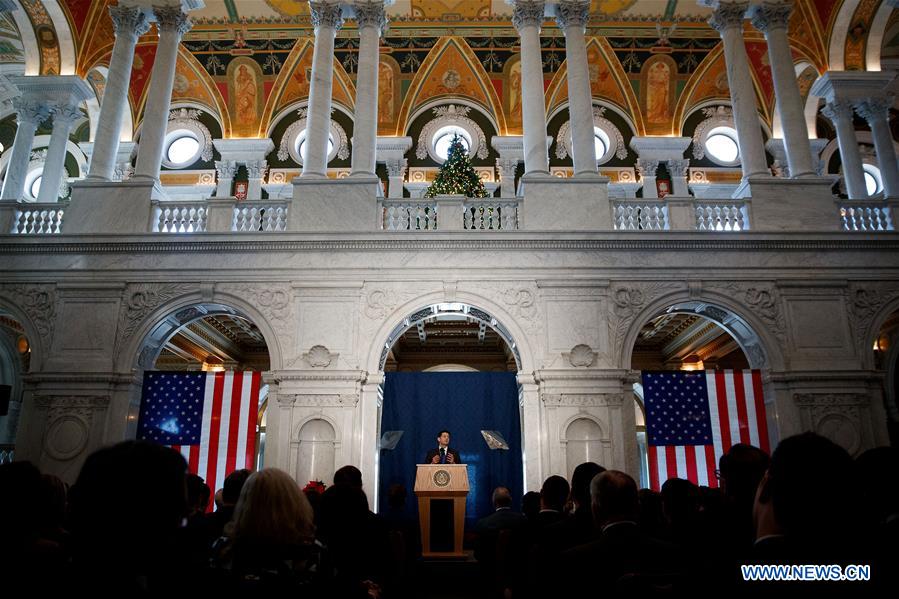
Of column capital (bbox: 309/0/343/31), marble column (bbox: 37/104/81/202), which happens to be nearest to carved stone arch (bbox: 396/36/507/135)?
column capital (bbox: 309/0/343/31)

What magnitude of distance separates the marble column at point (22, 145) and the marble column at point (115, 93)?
8.67 feet

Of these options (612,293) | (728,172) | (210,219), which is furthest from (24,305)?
(728,172)

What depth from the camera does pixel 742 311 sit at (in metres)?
12.5

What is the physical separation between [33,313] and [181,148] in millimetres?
9167

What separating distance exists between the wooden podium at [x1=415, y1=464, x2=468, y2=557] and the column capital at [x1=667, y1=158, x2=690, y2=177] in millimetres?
12398

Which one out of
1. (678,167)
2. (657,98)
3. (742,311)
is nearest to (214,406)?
(742,311)

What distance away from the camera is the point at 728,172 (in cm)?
1961

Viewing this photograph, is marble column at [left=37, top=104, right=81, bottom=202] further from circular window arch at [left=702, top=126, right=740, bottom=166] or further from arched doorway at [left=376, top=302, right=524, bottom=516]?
circular window arch at [left=702, top=126, right=740, bottom=166]

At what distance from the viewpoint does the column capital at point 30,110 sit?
52.2 ft

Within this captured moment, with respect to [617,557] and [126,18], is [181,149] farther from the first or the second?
[617,557]

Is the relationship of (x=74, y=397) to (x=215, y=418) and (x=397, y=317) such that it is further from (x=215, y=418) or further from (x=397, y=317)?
(x=397, y=317)

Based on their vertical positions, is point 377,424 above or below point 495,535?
above

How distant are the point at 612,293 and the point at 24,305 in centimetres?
1155

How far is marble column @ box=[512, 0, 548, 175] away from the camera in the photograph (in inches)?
531
